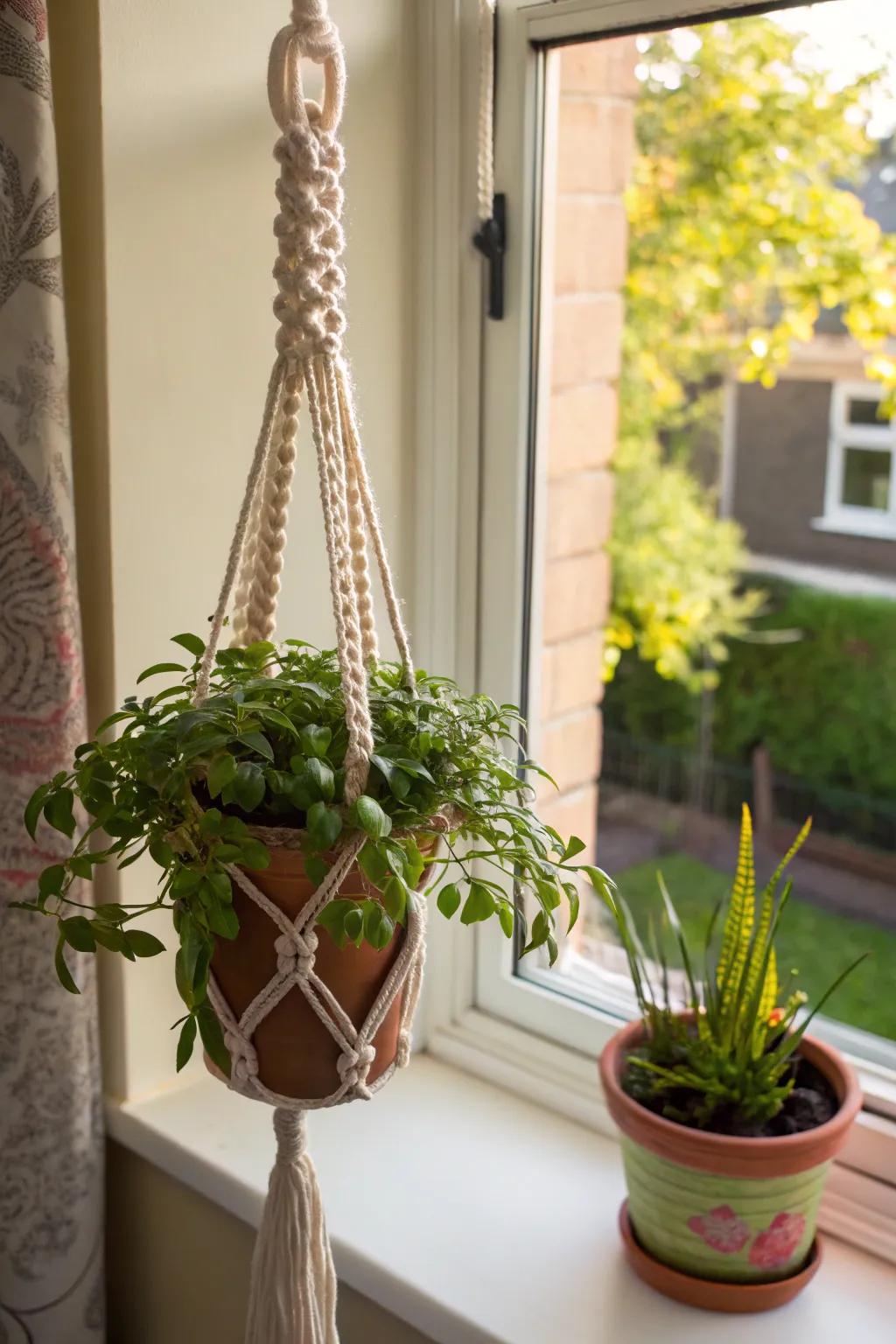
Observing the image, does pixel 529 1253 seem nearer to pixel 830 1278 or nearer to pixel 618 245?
pixel 830 1278

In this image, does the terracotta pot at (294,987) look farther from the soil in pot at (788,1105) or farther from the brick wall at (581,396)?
the brick wall at (581,396)

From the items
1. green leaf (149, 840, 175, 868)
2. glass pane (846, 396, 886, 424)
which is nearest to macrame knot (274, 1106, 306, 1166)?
green leaf (149, 840, 175, 868)

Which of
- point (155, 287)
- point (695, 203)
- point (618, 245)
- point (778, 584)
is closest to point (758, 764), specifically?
point (778, 584)

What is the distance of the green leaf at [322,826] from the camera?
0.67m

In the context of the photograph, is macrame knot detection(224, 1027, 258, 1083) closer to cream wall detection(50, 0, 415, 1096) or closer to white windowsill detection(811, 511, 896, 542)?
cream wall detection(50, 0, 415, 1096)

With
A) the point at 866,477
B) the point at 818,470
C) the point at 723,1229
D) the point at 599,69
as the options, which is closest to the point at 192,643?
the point at 723,1229

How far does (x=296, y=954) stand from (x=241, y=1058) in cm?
9

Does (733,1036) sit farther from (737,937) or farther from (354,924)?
(354,924)

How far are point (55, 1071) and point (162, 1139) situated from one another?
0.42 ft

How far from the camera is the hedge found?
3.58 metres

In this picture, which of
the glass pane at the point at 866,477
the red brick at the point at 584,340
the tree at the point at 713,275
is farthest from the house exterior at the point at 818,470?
the red brick at the point at 584,340

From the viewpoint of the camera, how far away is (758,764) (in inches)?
151

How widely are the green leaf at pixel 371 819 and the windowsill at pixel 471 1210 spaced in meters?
0.48

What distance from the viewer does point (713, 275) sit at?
136 inches
